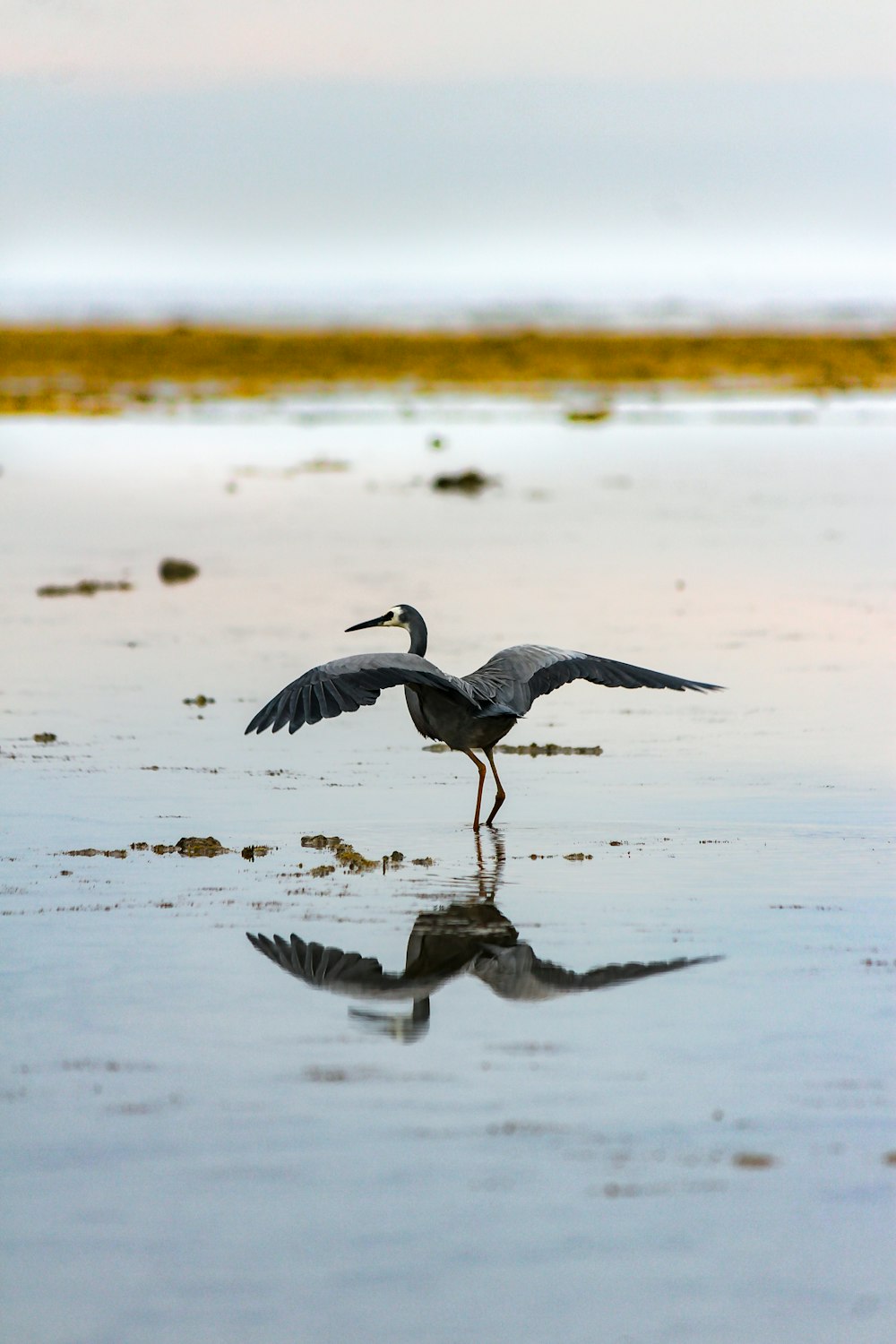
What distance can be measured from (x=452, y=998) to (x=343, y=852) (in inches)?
80.4

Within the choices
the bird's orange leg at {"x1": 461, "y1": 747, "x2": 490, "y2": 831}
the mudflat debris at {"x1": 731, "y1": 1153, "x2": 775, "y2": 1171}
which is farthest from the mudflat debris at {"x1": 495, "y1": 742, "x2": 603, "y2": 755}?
the mudflat debris at {"x1": 731, "y1": 1153, "x2": 775, "y2": 1171}

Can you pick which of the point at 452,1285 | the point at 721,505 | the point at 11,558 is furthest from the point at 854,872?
the point at 721,505

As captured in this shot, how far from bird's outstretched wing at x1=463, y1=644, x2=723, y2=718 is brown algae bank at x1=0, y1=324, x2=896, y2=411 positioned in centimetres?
3466

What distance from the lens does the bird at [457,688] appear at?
8914mm

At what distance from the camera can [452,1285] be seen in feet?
15.3

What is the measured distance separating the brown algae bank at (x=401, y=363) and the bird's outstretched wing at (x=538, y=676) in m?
34.7

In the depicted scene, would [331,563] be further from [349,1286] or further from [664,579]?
[349,1286]

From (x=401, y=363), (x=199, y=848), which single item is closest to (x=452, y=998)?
(x=199, y=848)

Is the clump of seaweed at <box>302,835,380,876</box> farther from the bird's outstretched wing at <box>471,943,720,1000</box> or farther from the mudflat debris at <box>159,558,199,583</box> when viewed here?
the mudflat debris at <box>159,558,199,583</box>

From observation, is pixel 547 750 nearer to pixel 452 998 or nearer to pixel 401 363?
pixel 452 998

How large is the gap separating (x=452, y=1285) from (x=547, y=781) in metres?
6.05

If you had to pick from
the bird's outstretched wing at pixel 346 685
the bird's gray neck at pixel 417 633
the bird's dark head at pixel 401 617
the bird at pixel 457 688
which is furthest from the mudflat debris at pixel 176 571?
the bird's outstretched wing at pixel 346 685

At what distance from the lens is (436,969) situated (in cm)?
716

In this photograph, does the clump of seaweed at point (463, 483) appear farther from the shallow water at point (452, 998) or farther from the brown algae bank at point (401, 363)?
the brown algae bank at point (401, 363)
